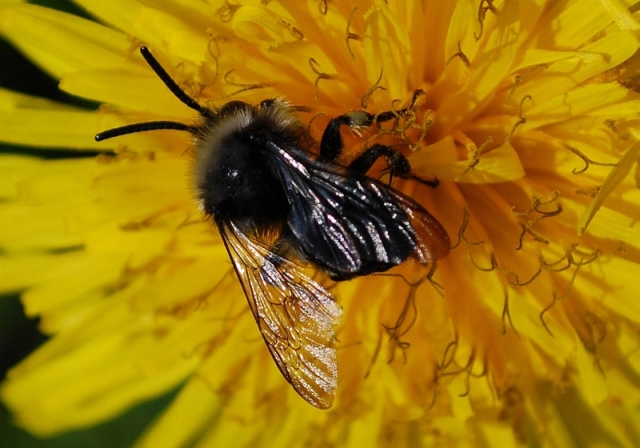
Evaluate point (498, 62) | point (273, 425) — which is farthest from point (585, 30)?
point (273, 425)

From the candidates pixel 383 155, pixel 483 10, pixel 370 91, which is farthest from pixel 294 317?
pixel 483 10

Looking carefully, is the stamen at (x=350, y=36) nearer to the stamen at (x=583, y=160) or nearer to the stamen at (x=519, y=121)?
the stamen at (x=519, y=121)

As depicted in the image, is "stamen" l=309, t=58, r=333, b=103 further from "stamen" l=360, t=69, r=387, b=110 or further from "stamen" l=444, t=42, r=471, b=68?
"stamen" l=444, t=42, r=471, b=68

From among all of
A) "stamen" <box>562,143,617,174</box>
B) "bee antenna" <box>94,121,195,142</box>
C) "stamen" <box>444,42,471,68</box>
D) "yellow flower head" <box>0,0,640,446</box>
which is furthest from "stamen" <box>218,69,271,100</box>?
"stamen" <box>562,143,617,174</box>

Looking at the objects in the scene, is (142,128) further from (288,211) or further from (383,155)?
(383,155)

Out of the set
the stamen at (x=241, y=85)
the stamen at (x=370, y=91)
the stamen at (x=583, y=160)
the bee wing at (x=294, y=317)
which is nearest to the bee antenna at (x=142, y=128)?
the stamen at (x=241, y=85)

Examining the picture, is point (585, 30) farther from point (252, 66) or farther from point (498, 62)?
point (252, 66)

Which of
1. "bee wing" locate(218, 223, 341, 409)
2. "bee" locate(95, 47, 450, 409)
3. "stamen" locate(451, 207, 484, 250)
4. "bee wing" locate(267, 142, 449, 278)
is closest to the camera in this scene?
"bee wing" locate(267, 142, 449, 278)
